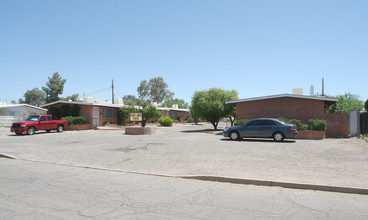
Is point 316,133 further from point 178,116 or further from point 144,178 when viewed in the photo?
point 178,116

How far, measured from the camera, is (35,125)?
79.2 feet

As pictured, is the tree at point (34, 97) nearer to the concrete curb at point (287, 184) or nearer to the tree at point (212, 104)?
the tree at point (212, 104)

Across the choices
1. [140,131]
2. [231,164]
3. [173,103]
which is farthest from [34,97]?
[231,164]

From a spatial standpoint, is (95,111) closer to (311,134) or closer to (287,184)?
(311,134)

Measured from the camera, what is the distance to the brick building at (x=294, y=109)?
2059 cm

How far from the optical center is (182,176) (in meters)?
7.75

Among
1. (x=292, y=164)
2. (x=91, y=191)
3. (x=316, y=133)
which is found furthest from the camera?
(x=316, y=133)

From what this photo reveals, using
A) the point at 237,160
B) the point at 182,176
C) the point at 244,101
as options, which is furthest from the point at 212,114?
the point at 182,176

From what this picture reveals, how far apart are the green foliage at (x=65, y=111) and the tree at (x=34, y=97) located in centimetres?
4562

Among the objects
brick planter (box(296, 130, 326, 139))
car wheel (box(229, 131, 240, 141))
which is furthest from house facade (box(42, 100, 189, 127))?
brick planter (box(296, 130, 326, 139))

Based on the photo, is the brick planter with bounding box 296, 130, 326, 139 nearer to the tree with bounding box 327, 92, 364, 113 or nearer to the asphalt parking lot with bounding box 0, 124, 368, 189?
the asphalt parking lot with bounding box 0, 124, 368, 189

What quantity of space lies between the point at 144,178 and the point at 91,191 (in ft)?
5.64

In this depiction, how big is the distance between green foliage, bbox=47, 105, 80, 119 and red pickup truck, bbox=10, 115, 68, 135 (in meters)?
5.37

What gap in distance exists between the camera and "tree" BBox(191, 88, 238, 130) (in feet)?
91.9
